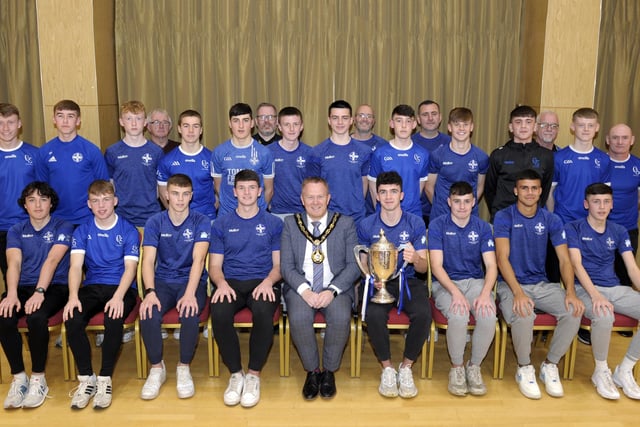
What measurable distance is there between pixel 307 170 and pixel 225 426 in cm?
221

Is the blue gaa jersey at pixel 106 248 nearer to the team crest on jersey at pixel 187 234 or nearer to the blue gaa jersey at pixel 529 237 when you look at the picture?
the team crest on jersey at pixel 187 234

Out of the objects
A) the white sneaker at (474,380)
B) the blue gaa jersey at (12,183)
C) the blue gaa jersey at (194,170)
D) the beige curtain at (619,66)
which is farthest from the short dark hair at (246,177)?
the beige curtain at (619,66)

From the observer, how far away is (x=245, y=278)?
4.25 m

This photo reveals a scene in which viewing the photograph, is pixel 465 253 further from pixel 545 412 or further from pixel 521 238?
pixel 545 412

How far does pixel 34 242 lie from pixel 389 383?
264 cm

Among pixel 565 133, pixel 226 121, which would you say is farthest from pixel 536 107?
pixel 226 121

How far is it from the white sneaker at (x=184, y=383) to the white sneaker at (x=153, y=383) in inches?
4.4

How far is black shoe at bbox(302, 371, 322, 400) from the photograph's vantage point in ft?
12.8

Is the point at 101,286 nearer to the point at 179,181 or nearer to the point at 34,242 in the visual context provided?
the point at 34,242

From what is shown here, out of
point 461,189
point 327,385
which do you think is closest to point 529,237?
point 461,189

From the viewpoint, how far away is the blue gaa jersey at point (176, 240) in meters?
4.18

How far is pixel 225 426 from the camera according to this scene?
141 inches

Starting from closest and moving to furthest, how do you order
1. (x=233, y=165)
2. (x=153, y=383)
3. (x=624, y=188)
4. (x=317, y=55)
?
(x=153, y=383) < (x=233, y=165) < (x=624, y=188) < (x=317, y=55)

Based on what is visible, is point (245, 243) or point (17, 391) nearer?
point (17, 391)
